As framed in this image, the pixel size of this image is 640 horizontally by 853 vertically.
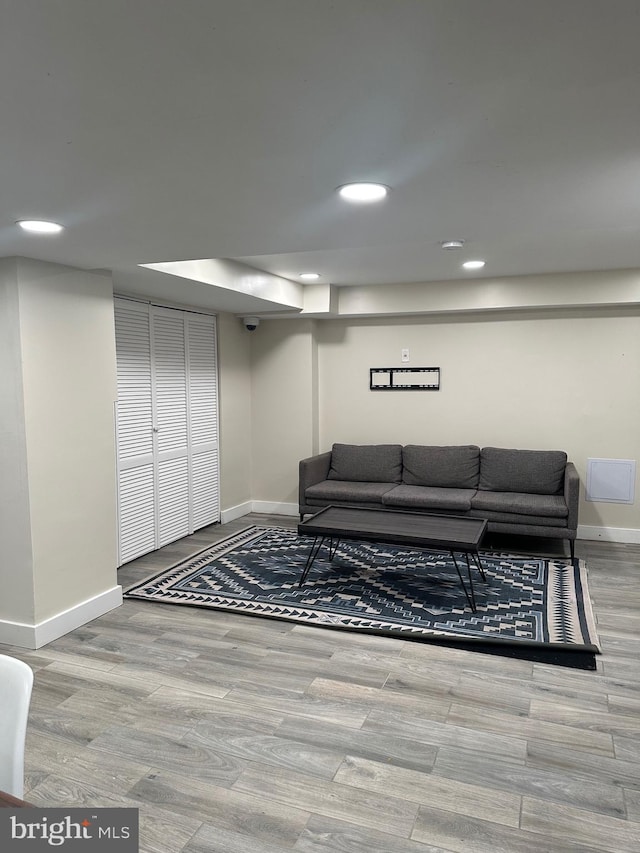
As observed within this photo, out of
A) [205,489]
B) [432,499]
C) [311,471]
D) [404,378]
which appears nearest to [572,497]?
[432,499]

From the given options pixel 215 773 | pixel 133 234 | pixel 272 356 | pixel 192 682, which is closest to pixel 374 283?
pixel 272 356

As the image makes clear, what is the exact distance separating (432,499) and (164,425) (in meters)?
2.30

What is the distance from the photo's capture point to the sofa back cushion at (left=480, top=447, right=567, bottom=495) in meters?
4.98

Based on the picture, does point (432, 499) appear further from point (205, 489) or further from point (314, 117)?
point (314, 117)

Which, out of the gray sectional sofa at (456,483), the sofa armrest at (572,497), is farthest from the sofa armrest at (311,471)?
the sofa armrest at (572,497)

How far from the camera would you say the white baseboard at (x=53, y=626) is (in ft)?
10.3

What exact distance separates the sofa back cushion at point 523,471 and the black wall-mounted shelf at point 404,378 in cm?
89

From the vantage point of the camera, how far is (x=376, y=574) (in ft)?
13.9

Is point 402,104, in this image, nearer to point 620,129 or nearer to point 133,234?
point 620,129

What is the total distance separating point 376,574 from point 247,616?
3.62 feet

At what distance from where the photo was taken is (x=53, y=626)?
323 centimetres

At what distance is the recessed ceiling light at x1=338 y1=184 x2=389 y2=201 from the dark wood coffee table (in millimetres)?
2213

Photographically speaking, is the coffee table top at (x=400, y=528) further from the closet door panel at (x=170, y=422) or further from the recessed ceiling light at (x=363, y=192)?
the recessed ceiling light at (x=363, y=192)

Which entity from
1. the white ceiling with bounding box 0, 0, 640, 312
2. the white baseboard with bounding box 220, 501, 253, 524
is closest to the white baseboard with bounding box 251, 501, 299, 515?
the white baseboard with bounding box 220, 501, 253, 524
